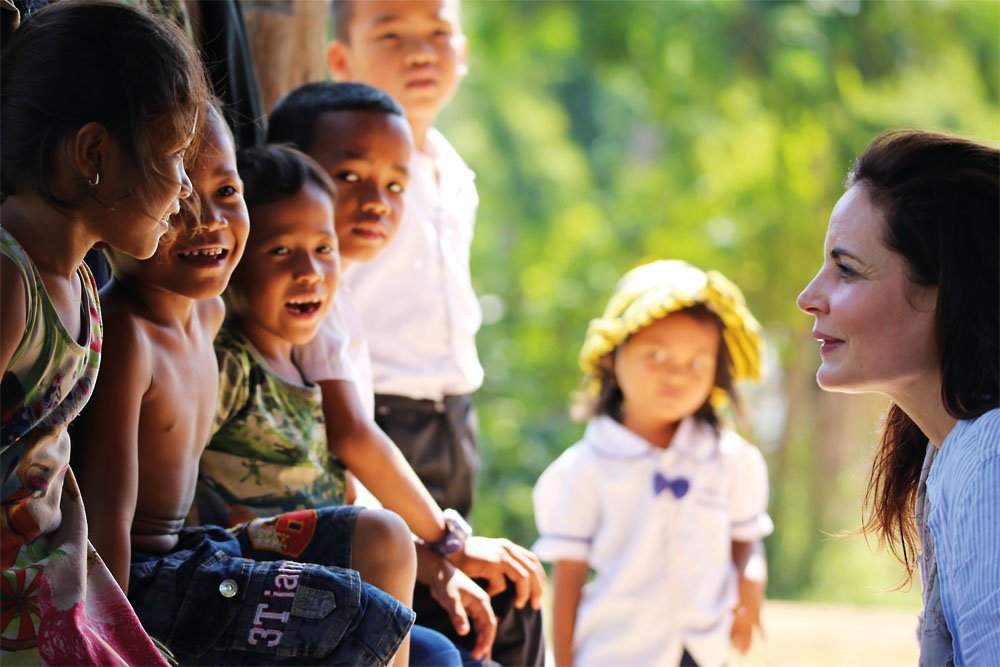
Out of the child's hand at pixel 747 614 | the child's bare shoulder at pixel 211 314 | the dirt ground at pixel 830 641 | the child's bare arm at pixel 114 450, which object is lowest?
the dirt ground at pixel 830 641

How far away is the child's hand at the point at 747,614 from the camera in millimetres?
3500

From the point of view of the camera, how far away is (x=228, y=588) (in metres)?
1.75

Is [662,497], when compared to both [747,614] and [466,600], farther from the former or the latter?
[466,600]

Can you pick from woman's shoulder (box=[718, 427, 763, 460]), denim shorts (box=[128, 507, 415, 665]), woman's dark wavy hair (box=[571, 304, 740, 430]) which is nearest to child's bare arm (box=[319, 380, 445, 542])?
denim shorts (box=[128, 507, 415, 665])

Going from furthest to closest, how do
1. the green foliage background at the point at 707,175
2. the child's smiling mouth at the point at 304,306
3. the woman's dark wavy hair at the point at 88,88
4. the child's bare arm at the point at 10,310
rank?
the green foliage background at the point at 707,175
the child's smiling mouth at the point at 304,306
the woman's dark wavy hair at the point at 88,88
the child's bare arm at the point at 10,310

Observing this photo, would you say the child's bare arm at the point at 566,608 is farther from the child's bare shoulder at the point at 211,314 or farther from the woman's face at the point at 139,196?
the woman's face at the point at 139,196

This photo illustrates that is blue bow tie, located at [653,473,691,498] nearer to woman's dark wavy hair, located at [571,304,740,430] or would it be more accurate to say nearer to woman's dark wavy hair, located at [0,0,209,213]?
woman's dark wavy hair, located at [571,304,740,430]

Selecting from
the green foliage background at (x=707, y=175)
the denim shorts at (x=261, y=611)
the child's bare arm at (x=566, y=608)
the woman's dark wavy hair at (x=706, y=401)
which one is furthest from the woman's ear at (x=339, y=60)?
the green foliage background at (x=707, y=175)

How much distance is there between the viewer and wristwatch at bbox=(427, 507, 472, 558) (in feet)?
7.65

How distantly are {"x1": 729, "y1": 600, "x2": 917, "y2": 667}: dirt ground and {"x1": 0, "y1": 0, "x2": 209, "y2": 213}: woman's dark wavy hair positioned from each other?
351 centimetres

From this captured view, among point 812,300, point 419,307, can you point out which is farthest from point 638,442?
point 812,300

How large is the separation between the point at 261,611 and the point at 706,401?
212 centimetres

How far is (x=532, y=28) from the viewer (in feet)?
28.9

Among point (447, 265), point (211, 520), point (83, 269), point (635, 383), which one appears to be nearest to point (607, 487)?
point (635, 383)
